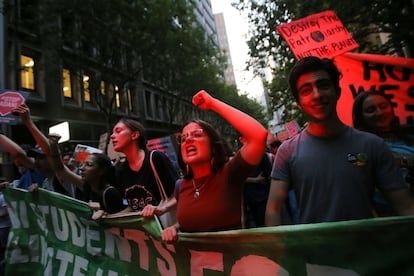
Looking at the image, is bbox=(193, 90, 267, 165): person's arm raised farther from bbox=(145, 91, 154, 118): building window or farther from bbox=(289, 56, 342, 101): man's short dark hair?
bbox=(145, 91, 154, 118): building window

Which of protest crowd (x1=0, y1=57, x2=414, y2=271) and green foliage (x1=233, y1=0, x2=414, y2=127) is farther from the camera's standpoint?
green foliage (x1=233, y1=0, x2=414, y2=127)

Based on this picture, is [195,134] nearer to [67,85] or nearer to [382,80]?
[382,80]

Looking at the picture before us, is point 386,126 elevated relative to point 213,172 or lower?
elevated

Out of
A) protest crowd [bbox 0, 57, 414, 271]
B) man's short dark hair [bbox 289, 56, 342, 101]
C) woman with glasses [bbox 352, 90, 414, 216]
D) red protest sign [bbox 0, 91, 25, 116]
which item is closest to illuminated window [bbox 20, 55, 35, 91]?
red protest sign [bbox 0, 91, 25, 116]

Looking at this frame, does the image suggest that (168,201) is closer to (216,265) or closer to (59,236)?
(216,265)

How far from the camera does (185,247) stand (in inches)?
75.0

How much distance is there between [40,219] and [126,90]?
1972 cm

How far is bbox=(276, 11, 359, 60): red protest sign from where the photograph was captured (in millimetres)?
3797

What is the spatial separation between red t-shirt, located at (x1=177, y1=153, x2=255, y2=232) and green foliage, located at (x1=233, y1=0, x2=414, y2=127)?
6612 millimetres

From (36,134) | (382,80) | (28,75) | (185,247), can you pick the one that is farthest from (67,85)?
(185,247)

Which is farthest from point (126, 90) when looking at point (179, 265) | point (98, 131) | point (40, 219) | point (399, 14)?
point (179, 265)

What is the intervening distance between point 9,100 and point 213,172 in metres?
4.07

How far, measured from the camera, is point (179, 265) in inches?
76.6

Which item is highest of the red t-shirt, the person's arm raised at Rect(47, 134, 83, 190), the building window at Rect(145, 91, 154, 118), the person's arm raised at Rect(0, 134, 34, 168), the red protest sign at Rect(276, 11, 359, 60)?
the building window at Rect(145, 91, 154, 118)
